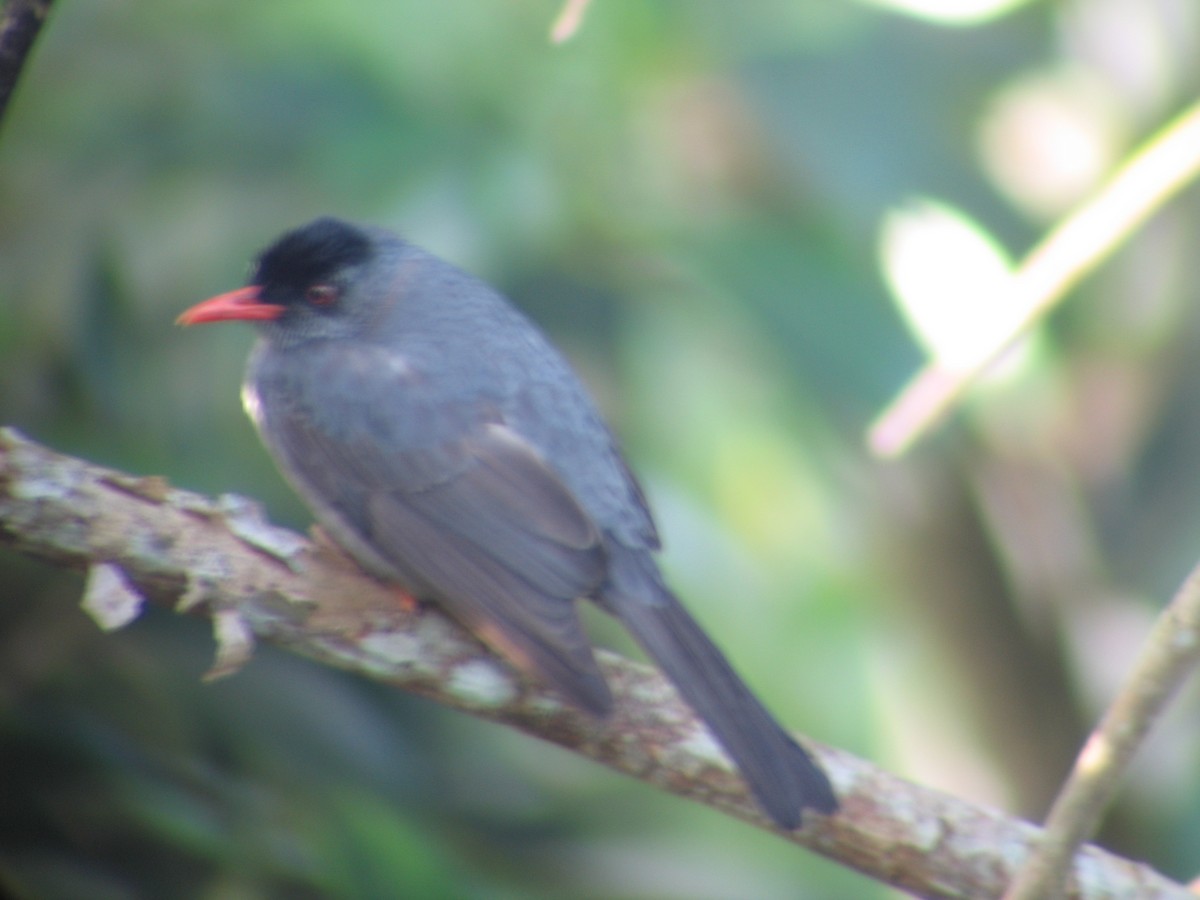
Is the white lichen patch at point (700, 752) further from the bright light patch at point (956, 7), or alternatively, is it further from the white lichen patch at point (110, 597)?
the bright light patch at point (956, 7)

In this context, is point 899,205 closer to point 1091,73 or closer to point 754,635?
point 1091,73

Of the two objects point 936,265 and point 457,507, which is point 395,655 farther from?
point 936,265

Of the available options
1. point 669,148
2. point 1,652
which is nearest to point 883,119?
point 669,148

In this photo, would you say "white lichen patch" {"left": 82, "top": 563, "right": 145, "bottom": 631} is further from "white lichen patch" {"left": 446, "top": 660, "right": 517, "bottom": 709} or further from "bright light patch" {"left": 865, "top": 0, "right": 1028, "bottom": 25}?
"bright light patch" {"left": 865, "top": 0, "right": 1028, "bottom": 25}

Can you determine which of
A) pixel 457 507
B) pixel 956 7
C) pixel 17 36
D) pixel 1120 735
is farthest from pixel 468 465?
pixel 956 7

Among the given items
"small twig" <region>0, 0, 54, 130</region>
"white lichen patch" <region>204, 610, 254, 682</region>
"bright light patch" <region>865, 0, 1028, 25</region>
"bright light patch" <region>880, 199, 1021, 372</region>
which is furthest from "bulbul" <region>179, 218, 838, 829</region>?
"bright light patch" <region>865, 0, 1028, 25</region>
